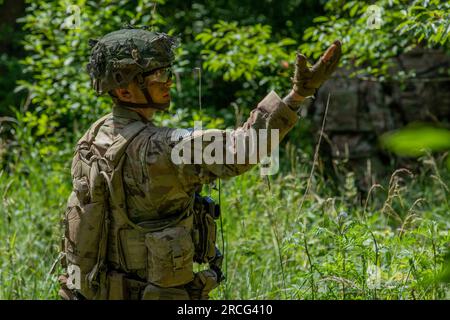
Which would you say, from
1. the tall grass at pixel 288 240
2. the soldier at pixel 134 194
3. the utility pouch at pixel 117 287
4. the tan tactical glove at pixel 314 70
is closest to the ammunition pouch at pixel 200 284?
the soldier at pixel 134 194

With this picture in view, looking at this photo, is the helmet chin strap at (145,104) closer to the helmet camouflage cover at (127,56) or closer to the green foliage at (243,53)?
the helmet camouflage cover at (127,56)

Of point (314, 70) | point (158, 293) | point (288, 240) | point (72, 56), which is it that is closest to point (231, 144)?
point (314, 70)

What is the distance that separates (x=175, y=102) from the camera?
22.1ft

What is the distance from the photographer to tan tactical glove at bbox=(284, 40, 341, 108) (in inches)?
91.2

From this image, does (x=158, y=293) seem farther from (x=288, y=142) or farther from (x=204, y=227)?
(x=288, y=142)

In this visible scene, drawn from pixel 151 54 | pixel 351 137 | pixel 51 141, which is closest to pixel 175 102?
pixel 51 141

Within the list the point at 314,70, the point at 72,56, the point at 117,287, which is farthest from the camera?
the point at 72,56

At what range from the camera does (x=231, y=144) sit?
255 cm

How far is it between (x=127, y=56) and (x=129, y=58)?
0.01 meters

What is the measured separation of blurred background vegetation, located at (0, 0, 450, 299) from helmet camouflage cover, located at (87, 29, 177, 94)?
297mm

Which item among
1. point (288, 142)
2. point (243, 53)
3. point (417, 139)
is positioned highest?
point (243, 53)

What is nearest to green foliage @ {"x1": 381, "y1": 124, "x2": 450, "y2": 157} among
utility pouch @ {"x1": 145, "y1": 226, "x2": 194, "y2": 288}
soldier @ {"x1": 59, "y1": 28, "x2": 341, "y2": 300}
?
soldier @ {"x1": 59, "y1": 28, "x2": 341, "y2": 300}

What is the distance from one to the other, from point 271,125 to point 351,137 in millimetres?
4827

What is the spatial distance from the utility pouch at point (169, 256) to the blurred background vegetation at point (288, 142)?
72cm
